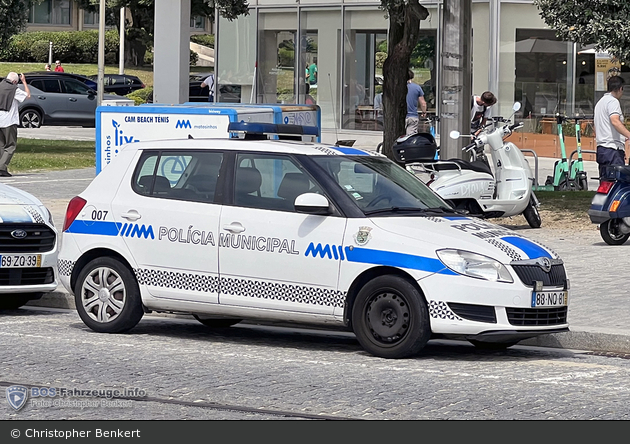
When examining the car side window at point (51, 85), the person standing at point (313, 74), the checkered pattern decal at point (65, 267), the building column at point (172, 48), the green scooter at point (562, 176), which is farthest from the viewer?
the car side window at point (51, 85)

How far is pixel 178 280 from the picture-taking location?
30.3 feet

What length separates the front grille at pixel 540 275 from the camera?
841cm

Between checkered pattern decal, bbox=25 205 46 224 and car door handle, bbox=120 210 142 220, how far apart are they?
1578mm

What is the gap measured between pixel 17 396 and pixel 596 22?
11603 mm

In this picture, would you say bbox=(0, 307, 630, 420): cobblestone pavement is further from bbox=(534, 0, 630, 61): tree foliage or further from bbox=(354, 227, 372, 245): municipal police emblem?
bbox=(534, 0, 630, 61): tree foliage

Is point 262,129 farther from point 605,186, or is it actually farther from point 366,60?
point 366,60

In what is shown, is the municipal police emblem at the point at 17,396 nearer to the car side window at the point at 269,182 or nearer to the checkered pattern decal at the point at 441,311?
the car side window at the point at 269,182

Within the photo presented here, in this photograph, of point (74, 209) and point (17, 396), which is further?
point (74, 209)

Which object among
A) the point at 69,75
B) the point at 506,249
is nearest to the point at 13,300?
the point at 506,249

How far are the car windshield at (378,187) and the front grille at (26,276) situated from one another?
3046mm

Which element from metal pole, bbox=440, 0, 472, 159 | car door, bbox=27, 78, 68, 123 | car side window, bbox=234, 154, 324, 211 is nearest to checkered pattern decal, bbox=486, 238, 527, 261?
car side window, bbox=234, 154, 324, 211

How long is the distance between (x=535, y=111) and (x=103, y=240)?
21817mm

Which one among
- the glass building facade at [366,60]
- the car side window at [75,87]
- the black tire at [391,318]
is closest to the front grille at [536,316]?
the black tire at [391,318]

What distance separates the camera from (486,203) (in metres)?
15.3
